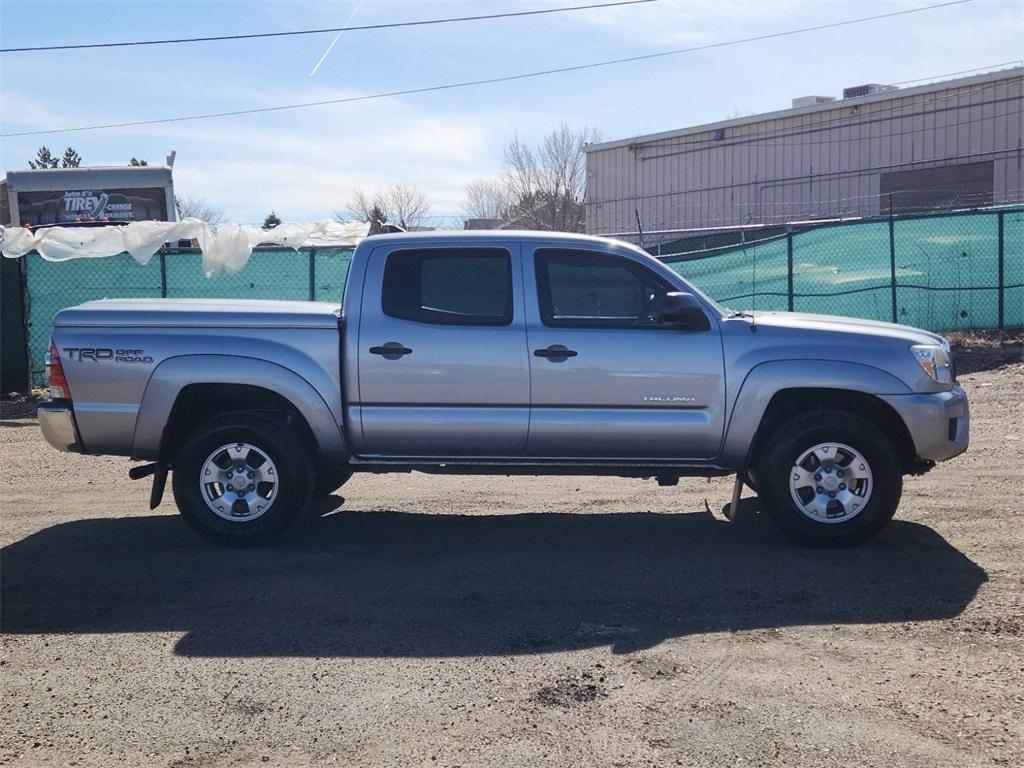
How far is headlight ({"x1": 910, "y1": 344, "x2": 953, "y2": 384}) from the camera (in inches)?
275

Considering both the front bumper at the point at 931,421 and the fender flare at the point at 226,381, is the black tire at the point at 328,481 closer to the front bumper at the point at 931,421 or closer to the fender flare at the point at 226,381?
the fender flare at the point at 226,381

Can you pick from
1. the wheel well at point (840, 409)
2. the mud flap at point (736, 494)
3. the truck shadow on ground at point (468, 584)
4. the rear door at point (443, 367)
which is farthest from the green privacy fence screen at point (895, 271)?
the rear door at point (443, 367)

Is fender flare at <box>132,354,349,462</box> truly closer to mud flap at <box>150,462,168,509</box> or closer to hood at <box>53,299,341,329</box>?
hood at <box>53,299,341,329</box>

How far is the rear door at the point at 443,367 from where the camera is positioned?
706 cm

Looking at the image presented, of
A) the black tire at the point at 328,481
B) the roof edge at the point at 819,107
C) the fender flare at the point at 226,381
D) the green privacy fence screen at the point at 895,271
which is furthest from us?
the roof edge at the point at 819,107

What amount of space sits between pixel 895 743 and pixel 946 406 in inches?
131

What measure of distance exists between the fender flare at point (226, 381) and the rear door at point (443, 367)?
0.28 meters

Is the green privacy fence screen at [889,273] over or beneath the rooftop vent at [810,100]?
beneath

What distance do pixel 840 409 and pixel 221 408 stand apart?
4.11 m

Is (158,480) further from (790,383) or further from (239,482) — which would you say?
(790,383)

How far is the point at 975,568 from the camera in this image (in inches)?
257

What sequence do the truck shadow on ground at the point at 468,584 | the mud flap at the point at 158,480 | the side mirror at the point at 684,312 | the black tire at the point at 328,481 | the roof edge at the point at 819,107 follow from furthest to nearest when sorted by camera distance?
the roof edge at the point at 819,107 → the black tire at the point at 328,481 → the mud flap at the point at 158,480 → the side mirror at the point at 684,312 → the truck shadow on ground at the point at 468,584

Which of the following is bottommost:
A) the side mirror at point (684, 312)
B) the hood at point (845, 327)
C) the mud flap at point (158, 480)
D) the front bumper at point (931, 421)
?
the mud flap at point (158, 480)

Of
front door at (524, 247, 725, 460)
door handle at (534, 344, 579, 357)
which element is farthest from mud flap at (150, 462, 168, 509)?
door handle at (534, 344, 579, 357)
